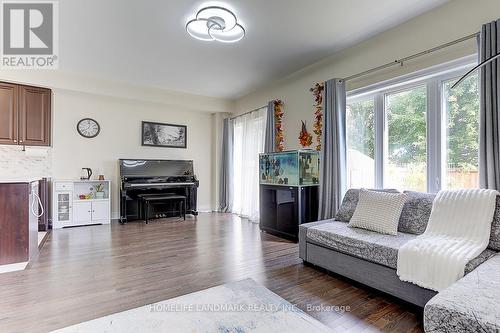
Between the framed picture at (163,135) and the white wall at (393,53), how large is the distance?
2.62 meters

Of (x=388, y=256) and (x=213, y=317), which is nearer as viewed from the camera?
(x=213, y=317)

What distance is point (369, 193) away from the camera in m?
2.91

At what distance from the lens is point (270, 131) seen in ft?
16.1

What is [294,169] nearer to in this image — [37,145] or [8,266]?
[8,266]

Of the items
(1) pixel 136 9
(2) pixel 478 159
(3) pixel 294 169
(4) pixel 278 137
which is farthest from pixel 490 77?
(1) pixel 136 9

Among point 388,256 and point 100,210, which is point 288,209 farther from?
point 100,210

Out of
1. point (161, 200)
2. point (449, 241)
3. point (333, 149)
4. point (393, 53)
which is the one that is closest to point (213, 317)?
point (449, 241)

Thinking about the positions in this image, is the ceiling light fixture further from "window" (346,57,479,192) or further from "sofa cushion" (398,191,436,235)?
"sofa cushion" (398,191,436,235)

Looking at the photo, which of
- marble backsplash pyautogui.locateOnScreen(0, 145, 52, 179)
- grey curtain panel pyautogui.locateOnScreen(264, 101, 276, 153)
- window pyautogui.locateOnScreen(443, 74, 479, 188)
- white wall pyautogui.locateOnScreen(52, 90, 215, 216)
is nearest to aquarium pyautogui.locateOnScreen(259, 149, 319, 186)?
grey curtain panel pyautogui.locateOnScreen(264, 101, 276, 153)

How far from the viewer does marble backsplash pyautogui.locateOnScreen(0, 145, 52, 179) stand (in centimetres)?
446

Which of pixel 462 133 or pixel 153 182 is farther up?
pixel 462 133

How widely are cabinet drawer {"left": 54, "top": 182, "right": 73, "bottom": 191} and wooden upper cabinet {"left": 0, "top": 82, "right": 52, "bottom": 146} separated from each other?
2.42 feet

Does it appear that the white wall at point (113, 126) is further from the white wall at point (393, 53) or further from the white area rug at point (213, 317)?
the white area rug at point (213, 317)

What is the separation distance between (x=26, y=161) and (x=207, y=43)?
3921 millimetres
